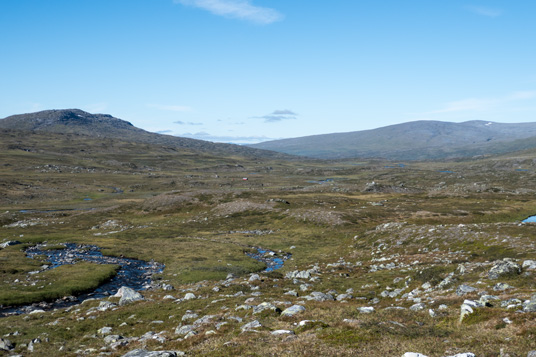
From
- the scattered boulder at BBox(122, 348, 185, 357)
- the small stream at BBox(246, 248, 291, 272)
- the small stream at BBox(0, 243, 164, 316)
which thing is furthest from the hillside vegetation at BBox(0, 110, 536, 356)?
the small stream at BBox(0, 243, 164, 316)

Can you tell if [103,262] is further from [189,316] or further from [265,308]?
[265,308]

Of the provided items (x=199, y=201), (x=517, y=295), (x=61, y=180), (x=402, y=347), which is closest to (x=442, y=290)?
(x=517, y=295)

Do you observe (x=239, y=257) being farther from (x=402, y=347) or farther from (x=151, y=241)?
(x=402, y=347)

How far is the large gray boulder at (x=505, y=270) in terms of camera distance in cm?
2802

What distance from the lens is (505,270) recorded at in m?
28.4

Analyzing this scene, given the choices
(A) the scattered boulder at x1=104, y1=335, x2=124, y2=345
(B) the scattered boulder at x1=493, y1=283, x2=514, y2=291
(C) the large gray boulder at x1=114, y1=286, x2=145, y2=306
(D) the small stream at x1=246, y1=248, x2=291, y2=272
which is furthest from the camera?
(D) the small stream at x1=246, y1=248, x2=291, y2=272

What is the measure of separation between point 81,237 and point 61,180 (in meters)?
139

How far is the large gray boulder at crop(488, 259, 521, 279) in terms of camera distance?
28016mm

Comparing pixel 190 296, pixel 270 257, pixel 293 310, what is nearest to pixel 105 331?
pixel 190 296

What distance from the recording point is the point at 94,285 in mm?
45062

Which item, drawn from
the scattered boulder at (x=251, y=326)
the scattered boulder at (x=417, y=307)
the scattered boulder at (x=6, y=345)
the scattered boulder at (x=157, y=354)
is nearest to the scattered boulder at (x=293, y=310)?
the scattered boulder at (x=251, y=326)

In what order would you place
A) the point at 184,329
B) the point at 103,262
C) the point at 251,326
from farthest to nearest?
the point at 103,262, the point at 184,329, the point at 251,326

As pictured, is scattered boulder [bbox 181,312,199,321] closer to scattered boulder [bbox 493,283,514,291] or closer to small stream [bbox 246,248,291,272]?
scattered boulder [bbox 493,283,514,291]

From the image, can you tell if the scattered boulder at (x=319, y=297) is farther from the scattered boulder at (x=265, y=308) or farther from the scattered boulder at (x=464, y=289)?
the scattered boulder at (x=464, y=289)
